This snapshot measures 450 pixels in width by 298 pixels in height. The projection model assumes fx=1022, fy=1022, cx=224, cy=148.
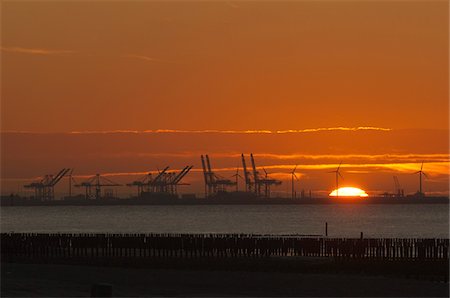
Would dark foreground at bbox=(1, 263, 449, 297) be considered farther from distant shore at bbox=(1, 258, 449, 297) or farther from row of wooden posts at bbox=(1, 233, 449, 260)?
row of wooden posts at bbox=(1, 233, 449, 260)

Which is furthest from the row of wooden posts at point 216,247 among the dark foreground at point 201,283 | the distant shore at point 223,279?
the dark foreground at point 201,283

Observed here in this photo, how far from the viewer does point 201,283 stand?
4722 cm

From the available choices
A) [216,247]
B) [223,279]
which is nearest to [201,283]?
[223,279]


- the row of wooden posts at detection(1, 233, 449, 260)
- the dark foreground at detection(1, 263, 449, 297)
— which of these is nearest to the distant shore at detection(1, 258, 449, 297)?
the dark foreground at detection(1, 263, 449, 297)

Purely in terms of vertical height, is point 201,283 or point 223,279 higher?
point 201,283

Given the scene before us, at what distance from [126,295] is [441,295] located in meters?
13.9

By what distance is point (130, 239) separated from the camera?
66.9 metres

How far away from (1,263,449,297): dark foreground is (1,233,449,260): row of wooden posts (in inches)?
382

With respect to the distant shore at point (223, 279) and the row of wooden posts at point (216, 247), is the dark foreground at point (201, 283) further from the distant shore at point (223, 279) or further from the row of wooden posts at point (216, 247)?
the row of wooden posts at point (216, 247)

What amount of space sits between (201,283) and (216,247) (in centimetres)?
1791

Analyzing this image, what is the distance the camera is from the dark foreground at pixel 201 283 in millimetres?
39594

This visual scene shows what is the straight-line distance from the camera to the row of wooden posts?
205 ft

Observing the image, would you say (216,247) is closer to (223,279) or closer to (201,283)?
(223,279)

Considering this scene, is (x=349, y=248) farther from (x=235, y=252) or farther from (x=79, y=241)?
(x=79, y=241)
